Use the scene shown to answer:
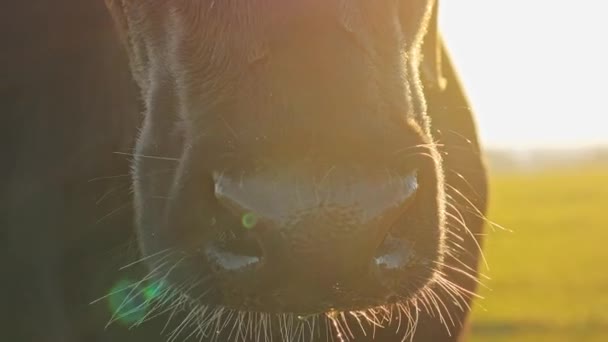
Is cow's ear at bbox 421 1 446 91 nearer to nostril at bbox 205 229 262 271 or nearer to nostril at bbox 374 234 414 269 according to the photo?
nostril at bbox 374 234 414 269

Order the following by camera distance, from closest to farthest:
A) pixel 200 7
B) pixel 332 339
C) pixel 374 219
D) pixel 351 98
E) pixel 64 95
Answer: pixel 374 219 → pixel 351 98 → pixel 200 7 → pixel 332 339 → pixel 64 95

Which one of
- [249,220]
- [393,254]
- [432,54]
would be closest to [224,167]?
[249,220]

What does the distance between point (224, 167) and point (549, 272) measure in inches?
606

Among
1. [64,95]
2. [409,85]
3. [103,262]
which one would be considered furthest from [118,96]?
[409,85]

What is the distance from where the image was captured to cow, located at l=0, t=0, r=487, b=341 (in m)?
1.88

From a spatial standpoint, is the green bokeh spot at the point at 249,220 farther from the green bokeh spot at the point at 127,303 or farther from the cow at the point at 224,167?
the green bokeh spot at the point at 127,303

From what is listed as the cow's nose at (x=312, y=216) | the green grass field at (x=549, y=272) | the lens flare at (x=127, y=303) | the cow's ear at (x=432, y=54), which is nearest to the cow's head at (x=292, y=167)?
the cow's nose at (x=312, y=216)

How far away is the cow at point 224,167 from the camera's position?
6.18 feet

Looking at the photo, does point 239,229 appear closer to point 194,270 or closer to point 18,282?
point 194,270

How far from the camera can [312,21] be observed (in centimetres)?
211

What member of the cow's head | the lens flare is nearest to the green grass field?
the lens flare

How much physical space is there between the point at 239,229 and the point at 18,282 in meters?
1.32

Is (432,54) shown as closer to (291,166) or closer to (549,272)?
(291,166)

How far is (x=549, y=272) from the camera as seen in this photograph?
16.6 metres
